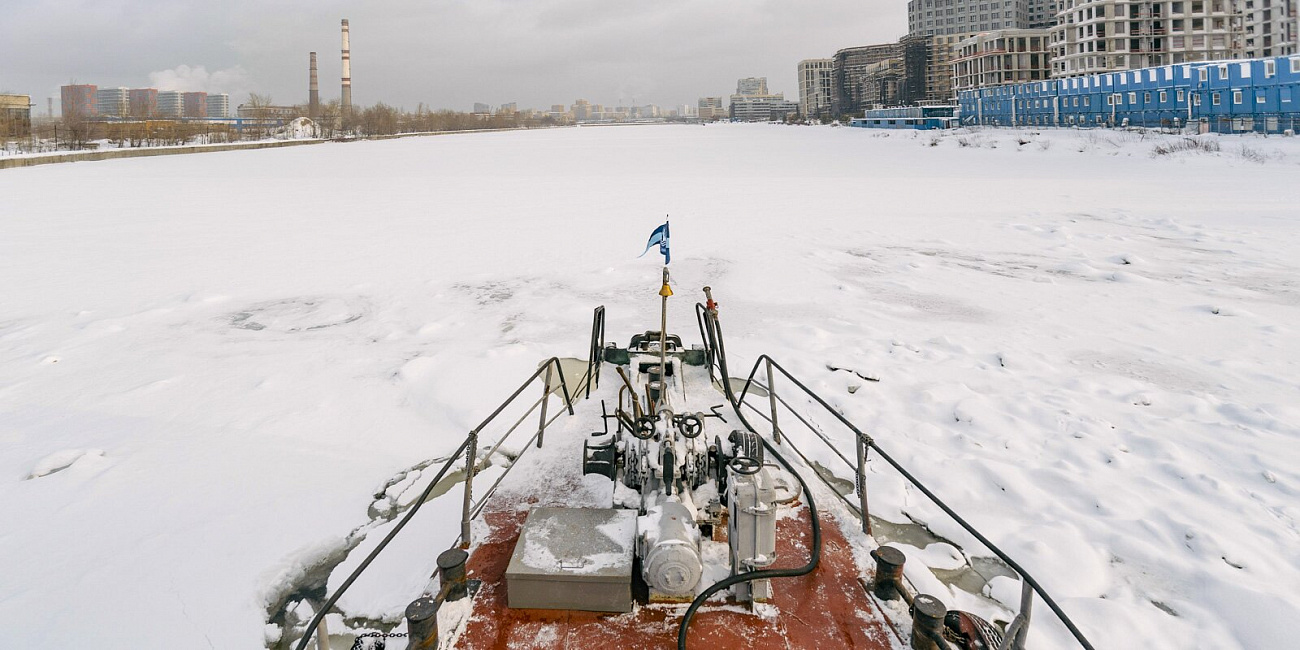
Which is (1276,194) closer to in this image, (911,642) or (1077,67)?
(911,642)

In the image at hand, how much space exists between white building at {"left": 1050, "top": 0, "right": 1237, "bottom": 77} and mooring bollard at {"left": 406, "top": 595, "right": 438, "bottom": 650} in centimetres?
7953

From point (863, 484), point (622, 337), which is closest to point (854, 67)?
point (622, 337)

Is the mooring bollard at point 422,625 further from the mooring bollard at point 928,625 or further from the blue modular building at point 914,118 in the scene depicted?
the blue modular building at point 914,118

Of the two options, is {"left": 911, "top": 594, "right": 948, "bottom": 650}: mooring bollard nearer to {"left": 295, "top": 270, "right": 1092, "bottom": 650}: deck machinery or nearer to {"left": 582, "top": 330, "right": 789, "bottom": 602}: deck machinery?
{"left": 295, "top": 270, "right": 1092, "bottom": 650}: deck machinery

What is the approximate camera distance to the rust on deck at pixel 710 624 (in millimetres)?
3707

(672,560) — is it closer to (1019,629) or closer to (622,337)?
(1019,629)

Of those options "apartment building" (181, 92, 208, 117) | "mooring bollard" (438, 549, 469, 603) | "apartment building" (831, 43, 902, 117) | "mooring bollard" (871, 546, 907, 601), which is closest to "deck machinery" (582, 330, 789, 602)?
"mooring bollard" (871, 546, 907, 601)

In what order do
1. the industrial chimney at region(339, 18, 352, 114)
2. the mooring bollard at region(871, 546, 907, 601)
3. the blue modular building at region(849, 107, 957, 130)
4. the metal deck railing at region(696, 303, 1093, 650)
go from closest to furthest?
1. the metal deck railing at region(696, 303, 1093, 650)
2. the mooring bollard at region(871, 546, 907, 601)
3. the blue modular building at region(849, 107, 957, 130)
4. the industrial chimney at region(339, 18, 352, 114)

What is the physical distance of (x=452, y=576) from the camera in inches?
157

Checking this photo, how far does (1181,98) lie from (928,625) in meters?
A: 53.2

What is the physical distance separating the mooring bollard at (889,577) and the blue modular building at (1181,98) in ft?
132

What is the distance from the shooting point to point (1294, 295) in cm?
1039

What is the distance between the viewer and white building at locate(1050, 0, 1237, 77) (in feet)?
216

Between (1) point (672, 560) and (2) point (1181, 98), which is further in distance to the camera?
(2) point (1181, 98)
